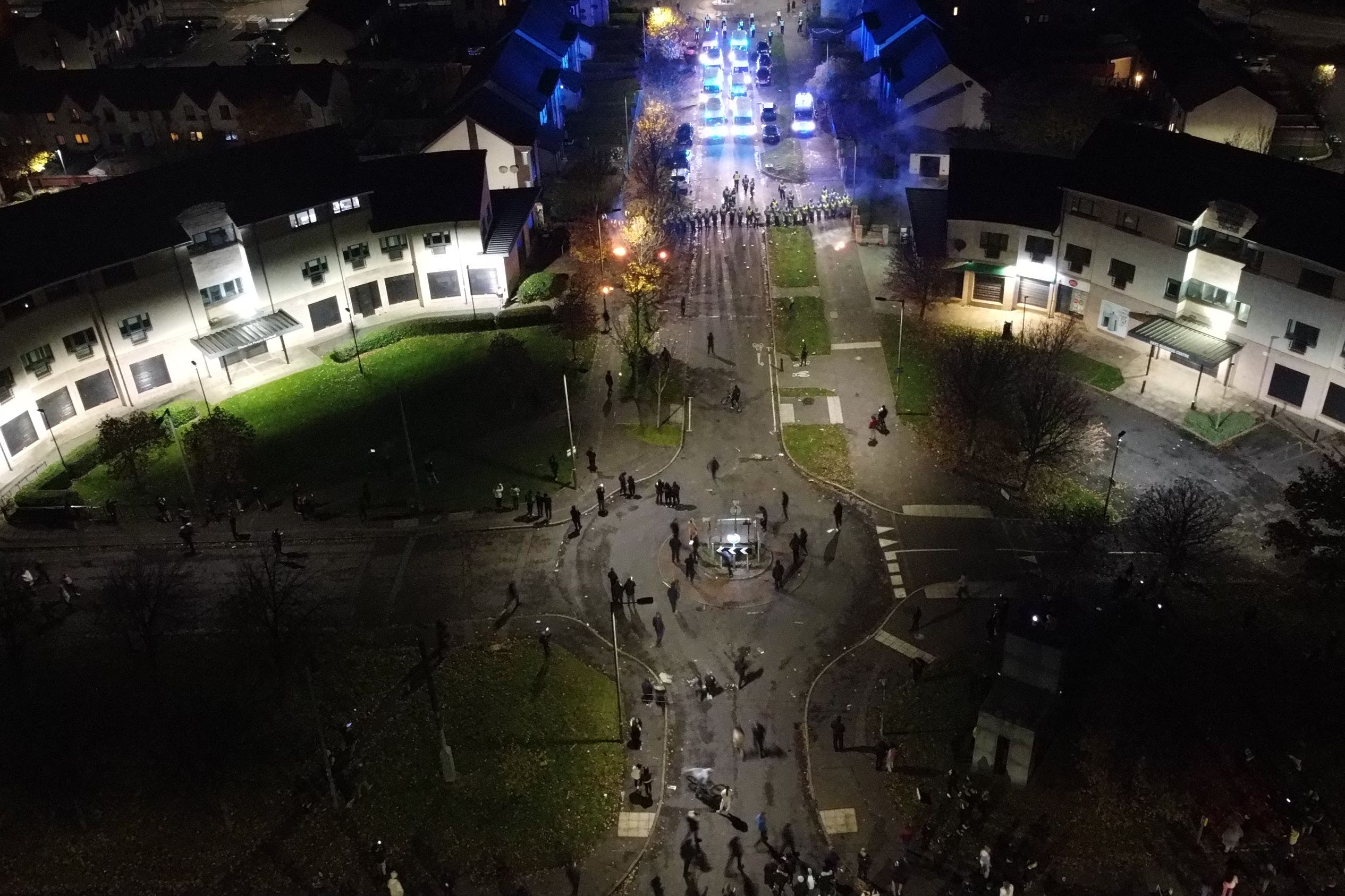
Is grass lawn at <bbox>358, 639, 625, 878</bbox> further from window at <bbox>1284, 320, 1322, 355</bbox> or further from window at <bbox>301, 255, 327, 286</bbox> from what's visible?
window at <bbox>1284, 320, 1322, 355</bbox>

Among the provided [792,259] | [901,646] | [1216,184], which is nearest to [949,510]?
[901,646]

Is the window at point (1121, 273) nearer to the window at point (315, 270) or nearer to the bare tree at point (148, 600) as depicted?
the window at point (315, 270)

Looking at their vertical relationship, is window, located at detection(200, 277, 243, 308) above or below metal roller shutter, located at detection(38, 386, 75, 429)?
above

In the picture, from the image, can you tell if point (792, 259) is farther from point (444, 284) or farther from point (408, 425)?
point (408, 425)

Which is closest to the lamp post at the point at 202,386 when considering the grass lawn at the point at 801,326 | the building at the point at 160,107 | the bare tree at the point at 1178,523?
the grass lawn at the point at 801,326

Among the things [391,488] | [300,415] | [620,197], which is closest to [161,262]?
[300,415]

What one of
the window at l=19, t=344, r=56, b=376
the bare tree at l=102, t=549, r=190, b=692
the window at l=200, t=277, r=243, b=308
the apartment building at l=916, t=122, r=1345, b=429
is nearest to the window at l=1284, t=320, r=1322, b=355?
the apartment building at l=916, t=122, r=1345, b=429

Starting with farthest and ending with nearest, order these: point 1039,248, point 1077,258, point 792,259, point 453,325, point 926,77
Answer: point 926,77 → point 792,259 → point 453,325 → point 1039,248 → point 1077,258

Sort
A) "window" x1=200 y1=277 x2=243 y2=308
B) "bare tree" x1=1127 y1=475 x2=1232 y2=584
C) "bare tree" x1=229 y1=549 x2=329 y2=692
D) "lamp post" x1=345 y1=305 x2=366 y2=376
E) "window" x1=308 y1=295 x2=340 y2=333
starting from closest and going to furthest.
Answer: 1. "bare tree" x1=229 y1=549 x2=329 y2=692
2. "bare tree" x1=1127 y1=475 x2=1232 y2=584
3. "window" x1=200 y1=277 x2=243 y2=308
4. "lamp post" x1=345 y1=305 x2=366 y2=376
5. "window" x1=308 y1=295 x2=340 y2=333
